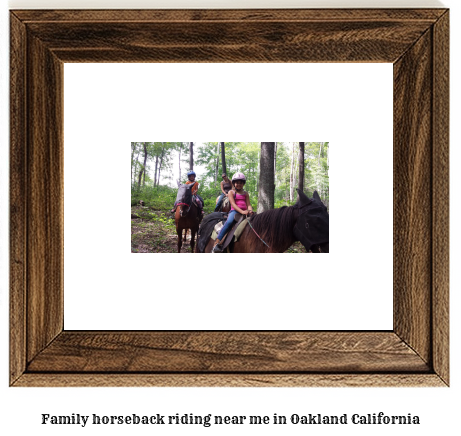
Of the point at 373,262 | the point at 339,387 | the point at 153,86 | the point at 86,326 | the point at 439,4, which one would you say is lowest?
the point at 339,387

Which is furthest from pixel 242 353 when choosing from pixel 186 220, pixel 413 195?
pixel 413 195

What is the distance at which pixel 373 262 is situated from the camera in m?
1.31

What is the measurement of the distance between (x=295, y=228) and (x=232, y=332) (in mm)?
327

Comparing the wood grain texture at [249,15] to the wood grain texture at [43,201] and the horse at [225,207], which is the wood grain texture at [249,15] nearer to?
the wood grain texture at [43,201]

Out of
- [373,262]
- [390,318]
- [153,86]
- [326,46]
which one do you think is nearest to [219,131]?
[153,86]

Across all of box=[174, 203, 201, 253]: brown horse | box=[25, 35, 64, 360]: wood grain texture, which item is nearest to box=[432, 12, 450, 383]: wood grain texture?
box=[174, 203, 201, 253]: brown horse

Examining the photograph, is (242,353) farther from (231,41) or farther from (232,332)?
(231,41)

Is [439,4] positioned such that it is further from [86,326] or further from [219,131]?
[86,326]

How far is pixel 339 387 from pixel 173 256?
0.56 metres

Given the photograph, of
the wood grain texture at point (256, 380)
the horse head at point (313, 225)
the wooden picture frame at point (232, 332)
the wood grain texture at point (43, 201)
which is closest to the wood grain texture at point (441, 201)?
the wooden picture frame at point (232, 332)

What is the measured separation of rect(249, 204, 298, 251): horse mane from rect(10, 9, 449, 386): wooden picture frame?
0.81 ft

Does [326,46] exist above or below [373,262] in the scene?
above

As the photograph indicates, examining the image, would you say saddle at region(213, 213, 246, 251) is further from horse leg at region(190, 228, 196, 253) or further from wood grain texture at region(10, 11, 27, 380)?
wood grain texture at region(10, 11, 27, 380)
